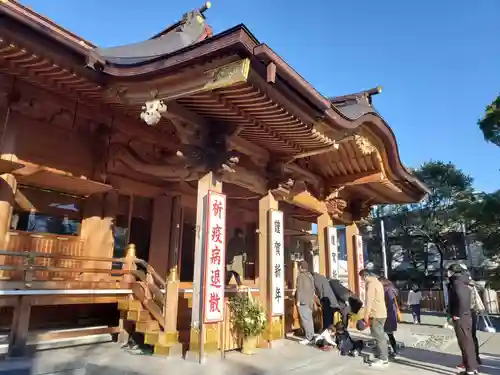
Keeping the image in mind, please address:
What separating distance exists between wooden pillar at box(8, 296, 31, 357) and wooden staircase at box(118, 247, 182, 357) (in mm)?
1550

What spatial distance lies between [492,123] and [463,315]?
12.9 meters

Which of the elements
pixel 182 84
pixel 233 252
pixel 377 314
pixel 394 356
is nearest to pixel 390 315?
pixel 394 356

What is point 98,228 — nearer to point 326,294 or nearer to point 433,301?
point 326,294

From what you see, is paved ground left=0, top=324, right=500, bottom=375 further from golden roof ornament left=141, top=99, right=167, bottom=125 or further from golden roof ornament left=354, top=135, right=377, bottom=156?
golden roof ornament left=354, top=135, right=377, bottom=156

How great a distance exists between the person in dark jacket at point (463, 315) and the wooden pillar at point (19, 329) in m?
6.68

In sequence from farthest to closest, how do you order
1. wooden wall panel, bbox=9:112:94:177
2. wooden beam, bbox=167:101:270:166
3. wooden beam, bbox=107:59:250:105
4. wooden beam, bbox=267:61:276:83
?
wooden wall panel, bbox=9:112:94:177, wooden beam, bbox=167:101:270:166, wooden beam, bbox=267:61:276:83, wooden beam, bbox=107:59:250:105

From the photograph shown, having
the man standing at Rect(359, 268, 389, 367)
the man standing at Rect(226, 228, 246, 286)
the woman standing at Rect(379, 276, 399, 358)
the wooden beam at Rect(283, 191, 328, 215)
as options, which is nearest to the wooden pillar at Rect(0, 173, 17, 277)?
the wooden beam at Rect(283, 191, 328, 215)

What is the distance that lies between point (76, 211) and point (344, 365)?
5731mm

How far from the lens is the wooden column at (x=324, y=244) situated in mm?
10109

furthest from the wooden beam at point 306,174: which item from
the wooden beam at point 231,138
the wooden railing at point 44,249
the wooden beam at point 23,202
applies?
the wooden beam at point 23,202

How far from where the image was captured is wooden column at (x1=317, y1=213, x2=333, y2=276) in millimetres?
10109

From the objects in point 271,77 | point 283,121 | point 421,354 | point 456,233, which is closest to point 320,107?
point 283,121

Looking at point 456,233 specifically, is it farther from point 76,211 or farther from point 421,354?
point 76,211

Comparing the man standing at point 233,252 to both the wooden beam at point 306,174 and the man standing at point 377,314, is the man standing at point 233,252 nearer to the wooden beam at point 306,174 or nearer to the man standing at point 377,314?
the wooden beam at point 306,174
